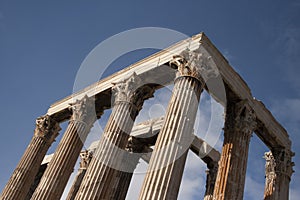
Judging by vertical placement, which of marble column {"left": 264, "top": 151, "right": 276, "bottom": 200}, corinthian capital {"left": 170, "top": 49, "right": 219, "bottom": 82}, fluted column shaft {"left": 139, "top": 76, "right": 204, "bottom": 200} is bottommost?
fluted column shaft {"left": 139, "top": 76, "right": 204, "bottom": 200}

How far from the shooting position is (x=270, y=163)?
2220 cm

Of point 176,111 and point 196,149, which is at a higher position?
point 196,149

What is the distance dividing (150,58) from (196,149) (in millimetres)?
9240

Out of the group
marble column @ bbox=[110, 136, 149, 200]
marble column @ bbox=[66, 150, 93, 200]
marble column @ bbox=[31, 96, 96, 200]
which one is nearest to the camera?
marble column @ bbox=[31, 96, 96, 200]

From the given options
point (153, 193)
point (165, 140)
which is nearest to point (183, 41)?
point (165, 140)

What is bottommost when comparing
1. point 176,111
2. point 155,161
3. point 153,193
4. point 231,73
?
point 153,193

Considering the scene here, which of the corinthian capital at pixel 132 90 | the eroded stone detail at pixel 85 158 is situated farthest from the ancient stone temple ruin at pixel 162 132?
the eroded stone detail at pixel 85 158

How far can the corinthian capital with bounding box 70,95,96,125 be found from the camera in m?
22.8

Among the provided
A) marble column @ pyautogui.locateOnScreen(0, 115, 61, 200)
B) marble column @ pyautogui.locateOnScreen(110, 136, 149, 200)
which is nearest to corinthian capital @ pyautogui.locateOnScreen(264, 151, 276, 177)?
marble column @ pyautogui.locateOnScreen(110, 136, 149, 200)

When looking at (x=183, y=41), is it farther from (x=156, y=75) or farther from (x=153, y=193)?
(x=153, y=193)

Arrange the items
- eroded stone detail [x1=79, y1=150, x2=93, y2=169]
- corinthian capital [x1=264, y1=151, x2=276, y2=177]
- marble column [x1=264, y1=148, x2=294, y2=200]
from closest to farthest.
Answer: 1. marble column [x1=264, y1=148, x2=294, y2=200]
2. corinthian capital [x1=264, y1=151, x2=276, y2=177]
3. eroded stone detail [x1=79, y1=150, x2=93, y2=169]

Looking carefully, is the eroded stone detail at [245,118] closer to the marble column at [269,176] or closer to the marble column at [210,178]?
the marble column at [269,176]

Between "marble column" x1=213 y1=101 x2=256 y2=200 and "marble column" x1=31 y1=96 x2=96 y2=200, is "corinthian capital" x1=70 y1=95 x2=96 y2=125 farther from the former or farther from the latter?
"marble column" x1=213 y1=101 x2=256 y2=200

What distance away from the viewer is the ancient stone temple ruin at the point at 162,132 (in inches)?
610
